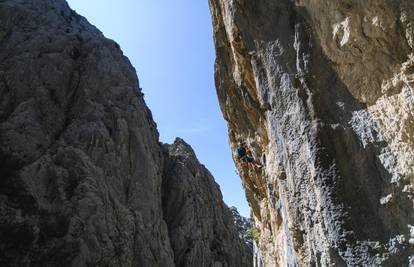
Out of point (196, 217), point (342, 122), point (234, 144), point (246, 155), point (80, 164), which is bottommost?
point (342, 122)

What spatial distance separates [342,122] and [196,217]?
30.8 meters

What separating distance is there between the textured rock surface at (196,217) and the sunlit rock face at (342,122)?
2581cm

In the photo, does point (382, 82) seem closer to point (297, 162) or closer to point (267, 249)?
point (297, 162)

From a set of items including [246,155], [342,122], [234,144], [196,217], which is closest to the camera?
[342,122]

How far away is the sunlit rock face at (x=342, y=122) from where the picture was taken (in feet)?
20.9

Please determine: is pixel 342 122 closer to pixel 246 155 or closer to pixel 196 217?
pixel 246 155

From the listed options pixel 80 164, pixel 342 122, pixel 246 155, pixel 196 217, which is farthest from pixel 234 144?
pixel 196 217

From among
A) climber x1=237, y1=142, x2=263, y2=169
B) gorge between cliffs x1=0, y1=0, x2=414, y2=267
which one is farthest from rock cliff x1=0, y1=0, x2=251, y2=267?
climber x1=237, y1=142, x2=263, y2=169

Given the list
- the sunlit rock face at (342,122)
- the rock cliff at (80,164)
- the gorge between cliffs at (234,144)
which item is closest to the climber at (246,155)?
the gorge between cliffs at (234,144)

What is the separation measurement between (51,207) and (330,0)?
19083 mm

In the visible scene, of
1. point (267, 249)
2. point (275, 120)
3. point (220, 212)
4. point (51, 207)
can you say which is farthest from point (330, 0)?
point (220, 212)

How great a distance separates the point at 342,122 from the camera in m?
7.32

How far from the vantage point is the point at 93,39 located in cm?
3666

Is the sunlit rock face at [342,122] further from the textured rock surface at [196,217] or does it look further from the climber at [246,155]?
the textured rock surface at [196,217]
